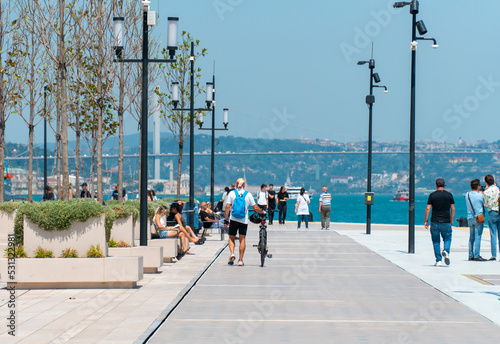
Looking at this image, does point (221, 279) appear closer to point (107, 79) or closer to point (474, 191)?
point (474, 191)

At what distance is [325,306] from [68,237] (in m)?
4.10

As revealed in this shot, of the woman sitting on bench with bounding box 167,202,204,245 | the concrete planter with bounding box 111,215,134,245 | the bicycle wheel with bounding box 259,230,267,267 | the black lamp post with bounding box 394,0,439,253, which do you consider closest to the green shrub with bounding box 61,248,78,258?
the concrete planter with bounding box 111,215,134,245

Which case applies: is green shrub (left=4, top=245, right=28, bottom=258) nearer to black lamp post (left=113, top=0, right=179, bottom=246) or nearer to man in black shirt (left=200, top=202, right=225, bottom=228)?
black lamp post (left=113, top=0, right=179, bottom=246)

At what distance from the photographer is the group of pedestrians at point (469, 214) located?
17047 mm

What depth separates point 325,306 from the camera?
35.8 ft

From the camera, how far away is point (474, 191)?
59.3ft

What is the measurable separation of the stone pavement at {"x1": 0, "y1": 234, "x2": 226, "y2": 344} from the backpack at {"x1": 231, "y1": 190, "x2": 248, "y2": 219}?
2.70 metres

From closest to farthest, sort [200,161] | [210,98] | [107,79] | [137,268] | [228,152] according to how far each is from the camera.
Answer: [137,268] < [107,79] < [210,98] < [228,152] < [200,161]

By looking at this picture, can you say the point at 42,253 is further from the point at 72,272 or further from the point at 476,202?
the point at 476,202

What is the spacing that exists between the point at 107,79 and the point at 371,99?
918cm

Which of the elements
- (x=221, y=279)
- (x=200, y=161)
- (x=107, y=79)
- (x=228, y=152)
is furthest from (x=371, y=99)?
(x=200, y=161)

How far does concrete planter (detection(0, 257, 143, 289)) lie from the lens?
12359 millimetres

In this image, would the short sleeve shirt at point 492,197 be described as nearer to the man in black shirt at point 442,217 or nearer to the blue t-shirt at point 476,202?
the blue t-shirt at point 476,202

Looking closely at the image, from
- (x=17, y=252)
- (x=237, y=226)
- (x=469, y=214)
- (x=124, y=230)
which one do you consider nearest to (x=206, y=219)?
(x=237, y=226)
